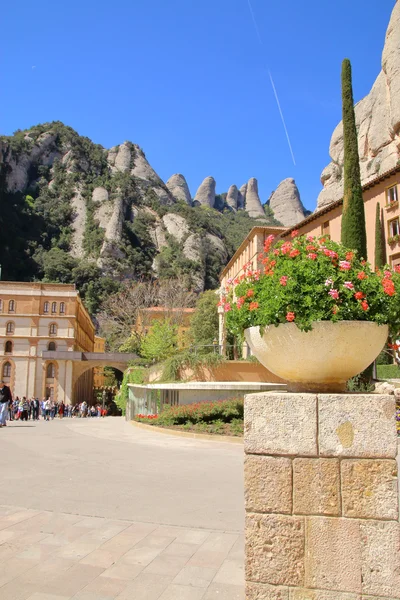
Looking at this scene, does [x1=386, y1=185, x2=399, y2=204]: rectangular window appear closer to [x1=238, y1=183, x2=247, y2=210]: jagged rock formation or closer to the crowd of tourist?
the crowd of tourist

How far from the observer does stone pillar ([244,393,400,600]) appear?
8.40ft

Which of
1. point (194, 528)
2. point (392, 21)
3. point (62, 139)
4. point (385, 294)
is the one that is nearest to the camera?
point (385, 294)

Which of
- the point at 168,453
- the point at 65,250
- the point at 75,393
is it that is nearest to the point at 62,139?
the point at 65,250

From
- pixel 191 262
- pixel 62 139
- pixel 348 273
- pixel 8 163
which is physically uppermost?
pixel 62 139

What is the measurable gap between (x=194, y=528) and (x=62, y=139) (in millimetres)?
120280

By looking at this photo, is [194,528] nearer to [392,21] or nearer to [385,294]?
[385,294]

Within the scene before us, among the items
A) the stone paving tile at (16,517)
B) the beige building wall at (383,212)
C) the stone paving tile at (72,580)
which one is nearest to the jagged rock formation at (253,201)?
the beige building wall at (383,212)

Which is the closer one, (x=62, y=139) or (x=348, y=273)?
(x=348, y=273)

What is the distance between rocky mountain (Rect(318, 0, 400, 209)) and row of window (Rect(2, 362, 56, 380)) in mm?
37512

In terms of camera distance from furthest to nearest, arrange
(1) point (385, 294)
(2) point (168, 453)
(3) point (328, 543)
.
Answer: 1. (2) point (168, 453)
2. (1) point (385, 294)
3. (3) point (328, 543)

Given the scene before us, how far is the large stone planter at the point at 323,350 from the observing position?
2854 mm

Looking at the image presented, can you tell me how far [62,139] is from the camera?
112m

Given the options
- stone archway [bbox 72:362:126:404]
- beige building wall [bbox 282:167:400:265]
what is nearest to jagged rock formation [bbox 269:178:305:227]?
stone archway [bbox 72:362:126:404]

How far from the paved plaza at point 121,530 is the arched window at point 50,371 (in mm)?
43545
